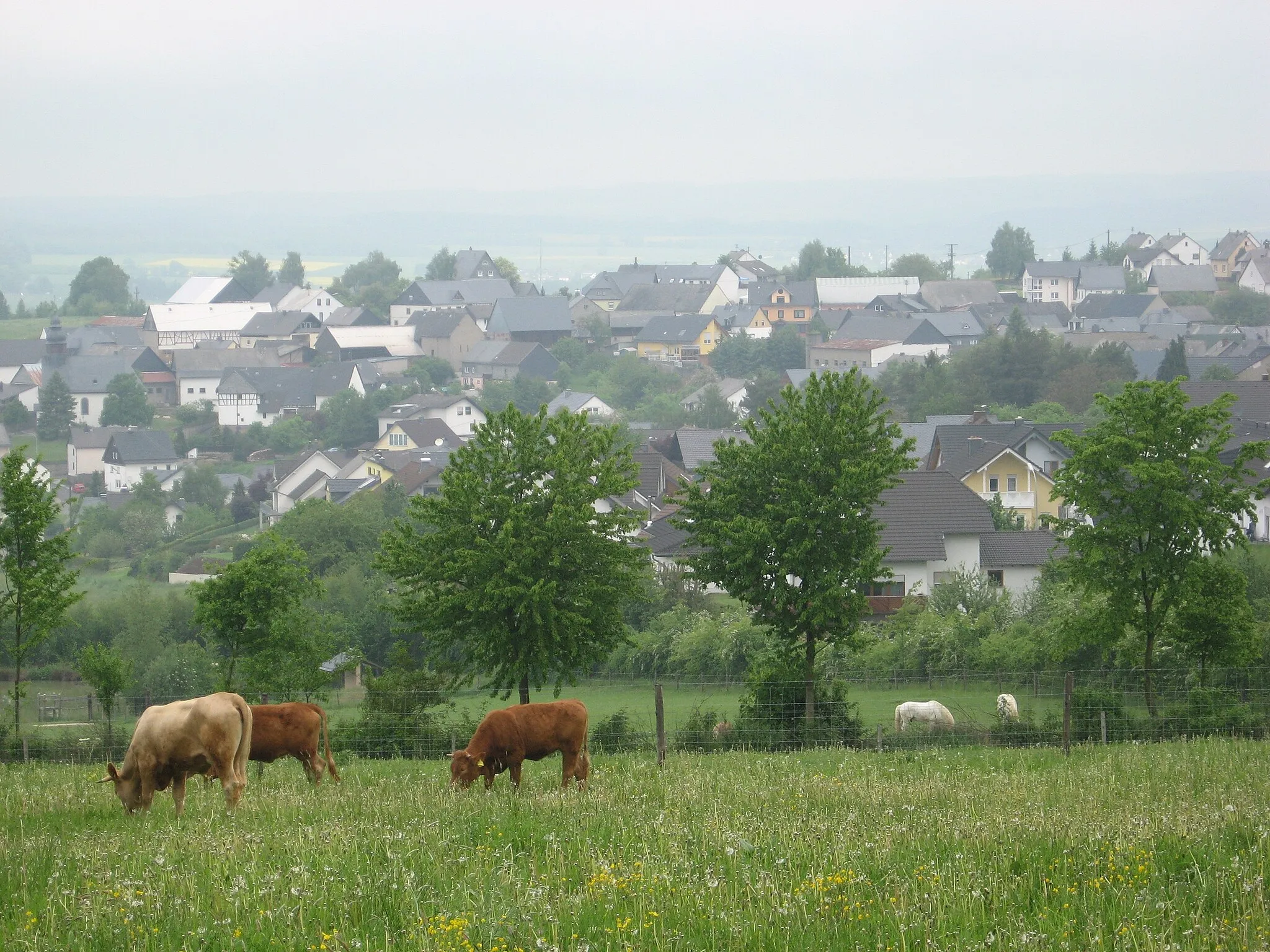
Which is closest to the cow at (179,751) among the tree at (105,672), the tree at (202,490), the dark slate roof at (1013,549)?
the tree at (105,672)

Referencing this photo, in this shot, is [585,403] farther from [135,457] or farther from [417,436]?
[135,457]

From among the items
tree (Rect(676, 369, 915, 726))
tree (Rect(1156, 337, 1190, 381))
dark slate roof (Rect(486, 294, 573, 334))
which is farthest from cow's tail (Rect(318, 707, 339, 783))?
dark slate roof (Rect(486, 294, 573, 334))

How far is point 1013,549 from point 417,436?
84424 millimetres

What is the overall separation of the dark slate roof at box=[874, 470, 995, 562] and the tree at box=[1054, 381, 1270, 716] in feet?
82.9

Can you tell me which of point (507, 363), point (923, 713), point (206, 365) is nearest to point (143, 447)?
point (206, 365)

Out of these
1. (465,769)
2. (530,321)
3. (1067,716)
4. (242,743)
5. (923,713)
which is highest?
(530,321)

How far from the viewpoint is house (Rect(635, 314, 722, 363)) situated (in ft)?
598

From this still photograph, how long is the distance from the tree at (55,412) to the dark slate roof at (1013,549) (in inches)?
4690

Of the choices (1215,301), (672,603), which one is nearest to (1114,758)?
(672,603)

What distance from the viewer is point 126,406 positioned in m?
152

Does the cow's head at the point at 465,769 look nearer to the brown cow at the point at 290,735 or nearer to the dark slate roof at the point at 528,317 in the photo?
the brown cow at the point at 290,735

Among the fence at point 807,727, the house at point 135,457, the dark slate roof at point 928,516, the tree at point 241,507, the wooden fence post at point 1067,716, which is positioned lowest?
the tree at point 241,507

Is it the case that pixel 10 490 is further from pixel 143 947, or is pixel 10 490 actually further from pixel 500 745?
pixel 143 947

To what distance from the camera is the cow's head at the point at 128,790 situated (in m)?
12.7
